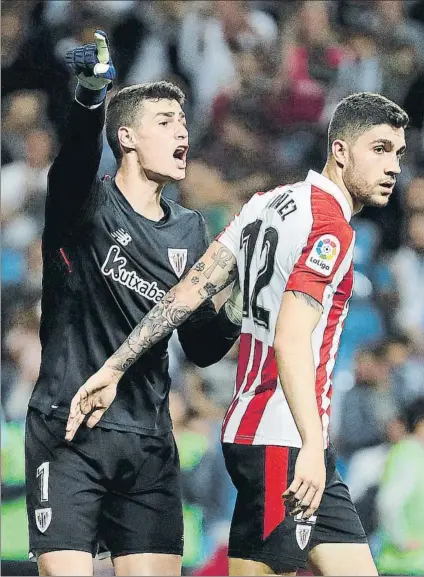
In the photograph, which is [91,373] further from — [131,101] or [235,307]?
[131,101]

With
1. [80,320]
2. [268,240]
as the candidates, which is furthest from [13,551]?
[268,240]

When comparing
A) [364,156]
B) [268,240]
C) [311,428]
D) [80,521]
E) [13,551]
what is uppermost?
[364,156]

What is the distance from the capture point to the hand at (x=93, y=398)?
2854mm

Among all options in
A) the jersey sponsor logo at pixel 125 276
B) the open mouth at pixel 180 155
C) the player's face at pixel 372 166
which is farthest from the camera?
the open mouth at pixel 180 155

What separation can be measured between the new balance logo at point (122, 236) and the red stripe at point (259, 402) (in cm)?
67

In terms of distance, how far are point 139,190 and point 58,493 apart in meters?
0.99

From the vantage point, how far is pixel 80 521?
2.91 meters

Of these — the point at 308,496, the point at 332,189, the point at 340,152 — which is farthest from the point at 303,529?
the point at 340,152

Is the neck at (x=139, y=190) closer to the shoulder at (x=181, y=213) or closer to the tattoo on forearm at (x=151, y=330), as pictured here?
the shoulder at (x=181, y=213)

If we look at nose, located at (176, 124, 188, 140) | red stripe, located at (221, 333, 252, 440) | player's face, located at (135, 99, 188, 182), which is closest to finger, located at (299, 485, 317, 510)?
red stripe, located at (221, 333, 252, 440)

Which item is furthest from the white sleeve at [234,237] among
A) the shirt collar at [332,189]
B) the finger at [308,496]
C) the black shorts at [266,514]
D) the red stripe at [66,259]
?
the finger at [308,496]

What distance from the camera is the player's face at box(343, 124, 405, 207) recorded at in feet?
9.29

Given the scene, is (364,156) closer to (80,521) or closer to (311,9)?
(80,521)

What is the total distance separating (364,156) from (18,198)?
3.10 m
